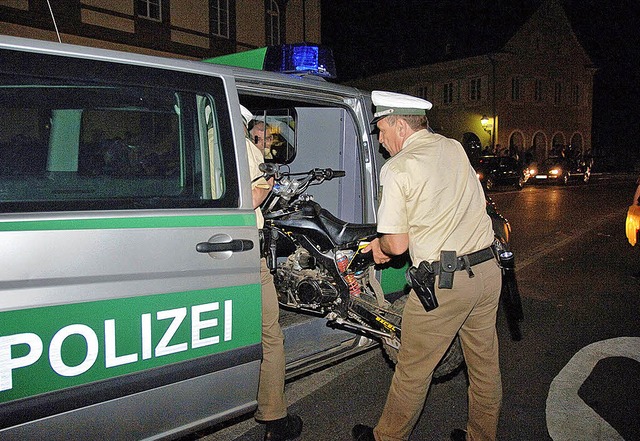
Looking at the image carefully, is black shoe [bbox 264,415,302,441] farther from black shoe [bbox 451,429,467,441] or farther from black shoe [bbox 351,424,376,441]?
black shoe [bbox 451,429,467,441]

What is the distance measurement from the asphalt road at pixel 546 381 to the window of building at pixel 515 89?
94.8ft

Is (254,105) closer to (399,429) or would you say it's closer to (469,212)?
(469,212)

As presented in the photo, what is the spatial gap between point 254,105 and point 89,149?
209 centimetres

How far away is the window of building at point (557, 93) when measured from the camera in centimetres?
3731

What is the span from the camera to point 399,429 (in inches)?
113

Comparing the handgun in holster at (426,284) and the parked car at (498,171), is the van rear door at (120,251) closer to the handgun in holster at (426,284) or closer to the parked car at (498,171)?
the handgun in holster at (426,284)

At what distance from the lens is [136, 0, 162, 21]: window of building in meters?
15.1

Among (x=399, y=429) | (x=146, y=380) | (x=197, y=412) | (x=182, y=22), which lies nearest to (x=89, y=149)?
(x=146, y=380)

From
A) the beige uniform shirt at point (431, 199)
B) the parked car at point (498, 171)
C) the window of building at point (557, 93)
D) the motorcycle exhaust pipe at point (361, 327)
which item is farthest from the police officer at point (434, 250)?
the window of building at point (557, 93)

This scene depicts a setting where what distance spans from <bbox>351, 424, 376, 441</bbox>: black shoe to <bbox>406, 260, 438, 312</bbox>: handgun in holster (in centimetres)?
90

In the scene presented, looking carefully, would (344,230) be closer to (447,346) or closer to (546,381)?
(447,346)

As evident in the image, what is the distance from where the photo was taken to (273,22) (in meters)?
19.2

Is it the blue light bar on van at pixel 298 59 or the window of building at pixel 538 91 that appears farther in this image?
the window of building at pixel 538 91

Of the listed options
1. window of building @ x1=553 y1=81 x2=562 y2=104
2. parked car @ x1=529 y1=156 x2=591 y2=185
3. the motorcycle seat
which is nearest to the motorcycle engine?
the motorcycle seat
